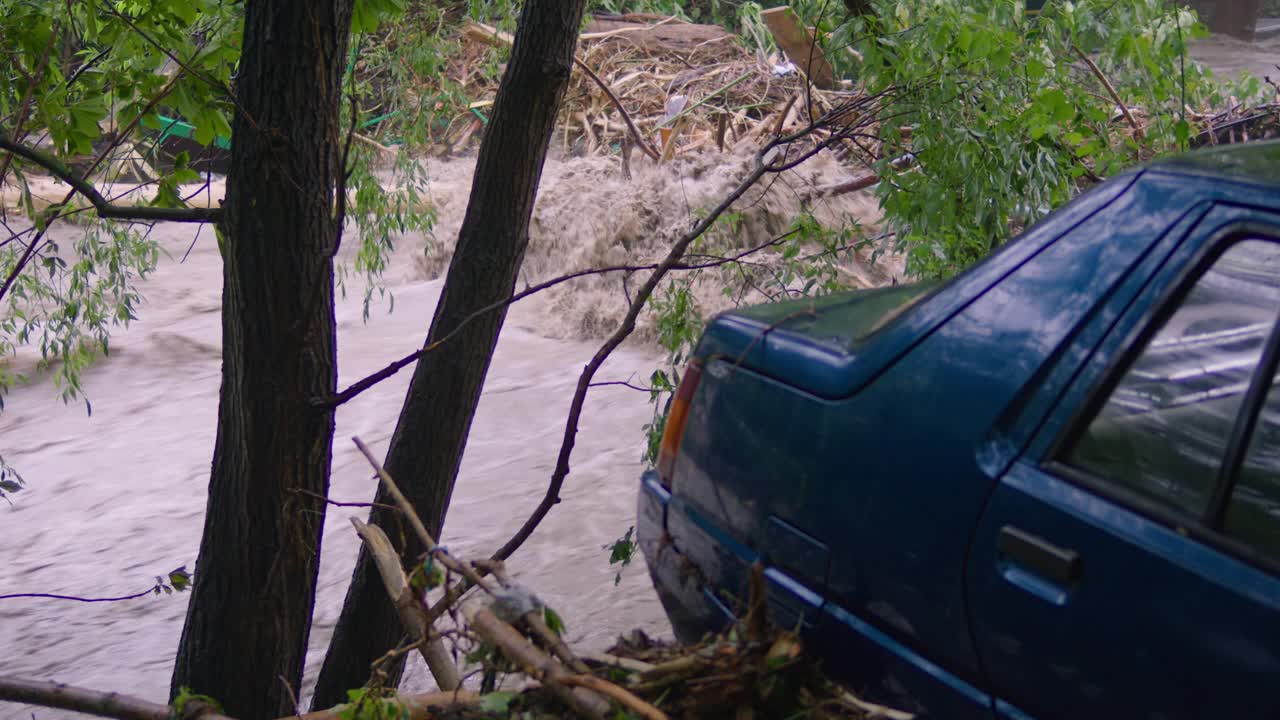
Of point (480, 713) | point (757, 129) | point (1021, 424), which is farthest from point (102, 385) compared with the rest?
point (1021, 424)

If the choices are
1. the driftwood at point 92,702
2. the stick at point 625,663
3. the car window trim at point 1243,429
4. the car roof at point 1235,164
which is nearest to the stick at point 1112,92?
the car roof at point 1235,164

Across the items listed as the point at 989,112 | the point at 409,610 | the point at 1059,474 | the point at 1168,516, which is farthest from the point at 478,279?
the point at 1168,516

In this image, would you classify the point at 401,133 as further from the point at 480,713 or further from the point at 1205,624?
the point at 1205,624

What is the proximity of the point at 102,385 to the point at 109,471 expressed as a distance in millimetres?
2182

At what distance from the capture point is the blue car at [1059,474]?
1601 millimetres

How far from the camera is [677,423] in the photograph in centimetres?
254

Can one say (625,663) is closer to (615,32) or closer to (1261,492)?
(1261,492)

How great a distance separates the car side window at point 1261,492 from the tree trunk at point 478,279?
8.51ft

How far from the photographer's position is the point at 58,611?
6738 mm

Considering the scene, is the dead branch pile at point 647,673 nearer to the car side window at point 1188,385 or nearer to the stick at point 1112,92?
the car side window at point 1188,385

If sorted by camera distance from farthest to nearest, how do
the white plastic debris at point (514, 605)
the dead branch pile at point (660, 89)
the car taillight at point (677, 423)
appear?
the dead branch pile at point (660, 89) < the car taillight at point (677, 423) < the white plastic debris at point (514, 605)

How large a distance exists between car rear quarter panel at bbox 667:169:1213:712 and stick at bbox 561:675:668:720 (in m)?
0.46

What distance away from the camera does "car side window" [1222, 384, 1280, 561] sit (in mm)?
1613

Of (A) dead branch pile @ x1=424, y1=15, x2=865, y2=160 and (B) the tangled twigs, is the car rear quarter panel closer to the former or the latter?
(B) the tangled twigs
